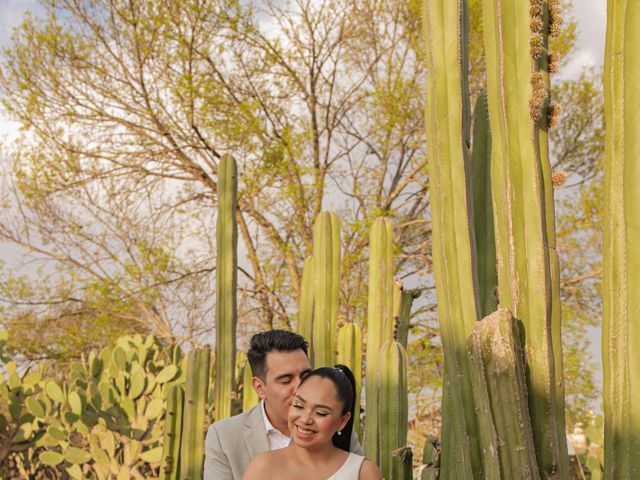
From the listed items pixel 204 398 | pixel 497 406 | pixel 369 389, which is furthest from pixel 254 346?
pixel 204 398

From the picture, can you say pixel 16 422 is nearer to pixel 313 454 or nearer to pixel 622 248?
pixel 313 454

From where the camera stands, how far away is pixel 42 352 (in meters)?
13.2

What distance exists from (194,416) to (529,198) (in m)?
3.23

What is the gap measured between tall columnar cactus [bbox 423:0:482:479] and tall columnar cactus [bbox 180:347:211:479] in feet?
8.41

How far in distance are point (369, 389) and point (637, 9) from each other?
8.12 feet

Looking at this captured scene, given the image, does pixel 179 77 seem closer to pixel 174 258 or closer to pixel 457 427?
pixel 174 258

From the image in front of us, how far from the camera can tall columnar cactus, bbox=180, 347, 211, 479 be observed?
16.0 feet

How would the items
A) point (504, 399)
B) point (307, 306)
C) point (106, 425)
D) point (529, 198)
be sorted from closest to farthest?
1. point (504, 399)
2. point (529, 198)
3. point (307, 306)
4. point (106, 425)

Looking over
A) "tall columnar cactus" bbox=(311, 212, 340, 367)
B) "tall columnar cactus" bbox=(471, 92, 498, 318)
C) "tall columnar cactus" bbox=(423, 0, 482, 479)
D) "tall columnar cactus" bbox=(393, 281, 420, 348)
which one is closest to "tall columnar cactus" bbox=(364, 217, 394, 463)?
"tall columnar cactus" bbox=(393, 281, 420, 348)

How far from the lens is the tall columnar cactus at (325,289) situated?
4.74 m

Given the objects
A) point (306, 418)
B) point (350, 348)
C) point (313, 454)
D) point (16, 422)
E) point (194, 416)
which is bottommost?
point (16, 422)

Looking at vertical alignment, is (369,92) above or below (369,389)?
above

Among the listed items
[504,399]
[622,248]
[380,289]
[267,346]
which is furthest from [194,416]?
[622,248]

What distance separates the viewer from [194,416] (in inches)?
193
